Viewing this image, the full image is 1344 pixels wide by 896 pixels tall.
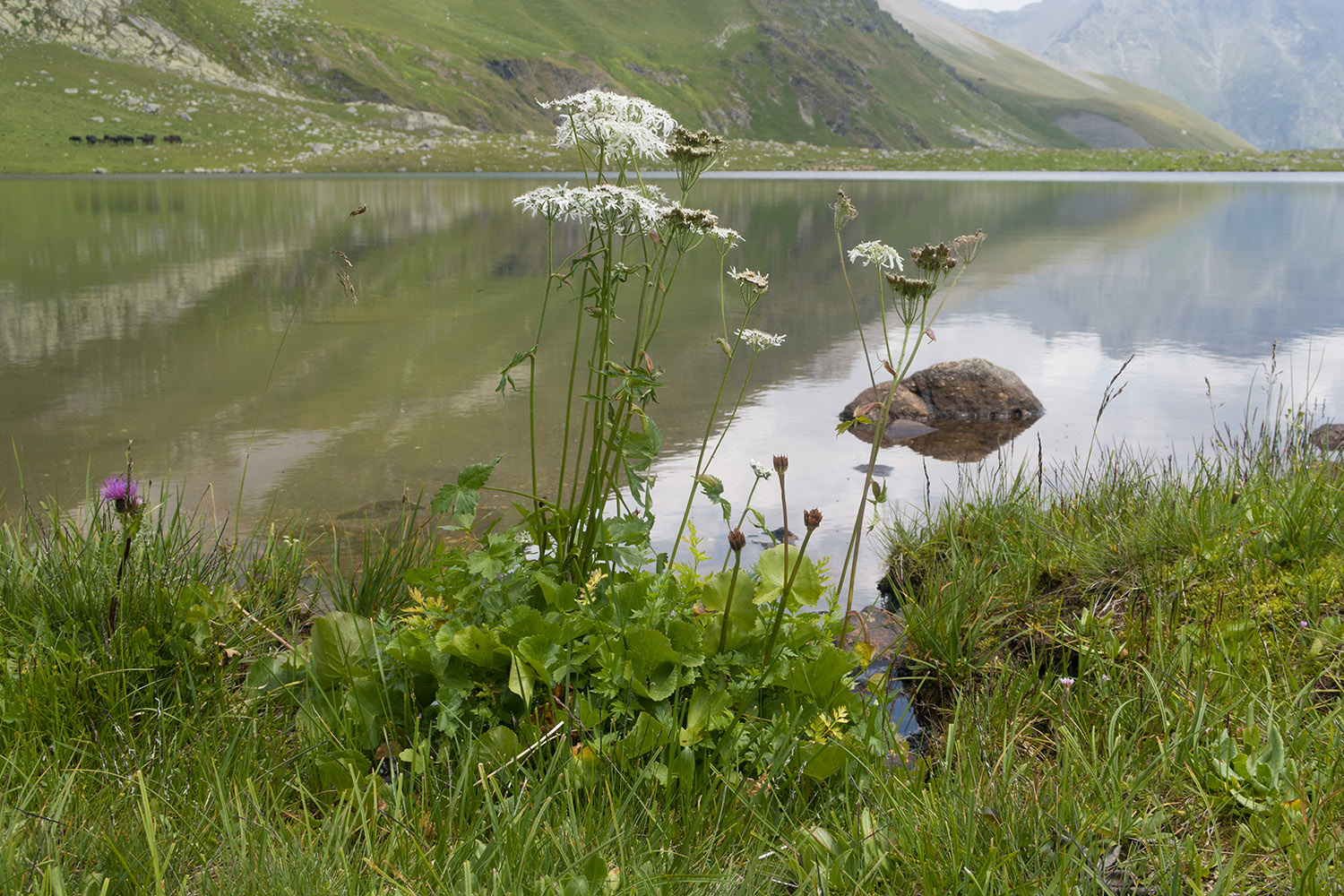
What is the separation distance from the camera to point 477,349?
11781mm

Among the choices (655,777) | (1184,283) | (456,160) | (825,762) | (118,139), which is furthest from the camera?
(456,160)

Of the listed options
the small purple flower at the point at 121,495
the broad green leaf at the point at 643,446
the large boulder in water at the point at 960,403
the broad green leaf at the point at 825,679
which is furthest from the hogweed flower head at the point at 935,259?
the large boulder in water at the point at 960,403

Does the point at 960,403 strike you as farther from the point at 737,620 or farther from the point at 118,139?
the point at 118,139

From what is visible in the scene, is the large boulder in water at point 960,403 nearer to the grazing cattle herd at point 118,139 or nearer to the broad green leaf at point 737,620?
the broad green leaf at point 737,620

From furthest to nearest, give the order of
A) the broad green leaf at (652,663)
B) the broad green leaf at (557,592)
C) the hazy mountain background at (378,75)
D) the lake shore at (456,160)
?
the hazy mountain background at (378,75) < the lake shore at (456,160) < the broad green leaf at (557,592) < the broad green leaf at (652,663)

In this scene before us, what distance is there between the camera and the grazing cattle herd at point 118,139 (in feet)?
289

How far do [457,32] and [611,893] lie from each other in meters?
189

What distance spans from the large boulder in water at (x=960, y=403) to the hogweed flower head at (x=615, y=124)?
629 cm

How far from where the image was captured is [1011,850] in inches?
82.6

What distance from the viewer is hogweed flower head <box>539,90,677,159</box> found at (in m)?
2.82

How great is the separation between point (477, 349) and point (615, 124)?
30.5ft

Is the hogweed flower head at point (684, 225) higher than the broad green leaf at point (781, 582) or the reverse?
higher

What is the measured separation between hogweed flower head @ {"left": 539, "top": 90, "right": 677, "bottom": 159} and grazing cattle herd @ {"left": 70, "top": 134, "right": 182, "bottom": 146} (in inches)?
4118

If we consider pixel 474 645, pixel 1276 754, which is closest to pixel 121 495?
pixel 474 645
